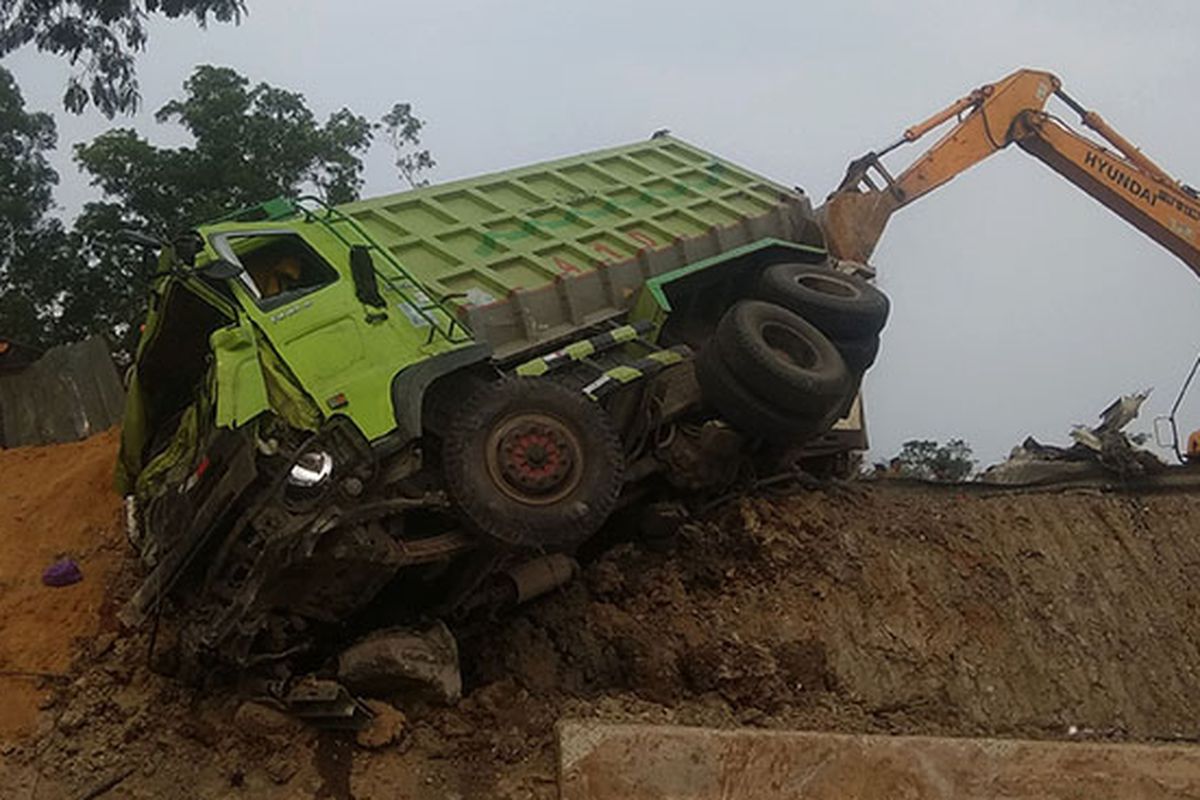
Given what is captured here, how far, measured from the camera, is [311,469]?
19.8 ft

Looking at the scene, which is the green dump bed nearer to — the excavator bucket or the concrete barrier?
the excavator bucket

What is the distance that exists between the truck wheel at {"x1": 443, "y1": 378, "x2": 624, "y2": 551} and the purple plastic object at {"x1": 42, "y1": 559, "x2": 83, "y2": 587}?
3.14 m

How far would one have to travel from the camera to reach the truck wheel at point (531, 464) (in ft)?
20.7

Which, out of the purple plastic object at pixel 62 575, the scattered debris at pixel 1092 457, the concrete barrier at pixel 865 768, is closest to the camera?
the concrete barrier at pixel 865 768

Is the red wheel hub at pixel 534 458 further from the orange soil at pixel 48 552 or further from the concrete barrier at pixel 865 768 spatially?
the orange soil at pixel 48 552

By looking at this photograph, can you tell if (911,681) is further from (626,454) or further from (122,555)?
(122,555)

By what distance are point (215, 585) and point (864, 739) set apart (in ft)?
11.1

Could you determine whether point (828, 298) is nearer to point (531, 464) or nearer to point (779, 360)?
point (779, 360)

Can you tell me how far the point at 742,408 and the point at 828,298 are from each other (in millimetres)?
1277

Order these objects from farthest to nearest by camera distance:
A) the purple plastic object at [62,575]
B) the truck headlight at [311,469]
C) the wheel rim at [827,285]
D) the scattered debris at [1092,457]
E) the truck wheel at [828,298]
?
the scattered debris at [1092,457] → the wheel rim at [827,285] → the truck wheel at [828,298] → the purple plastic object at [62,575] → the truck headlight at [311,469]

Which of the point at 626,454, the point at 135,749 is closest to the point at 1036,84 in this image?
the point at 626,454

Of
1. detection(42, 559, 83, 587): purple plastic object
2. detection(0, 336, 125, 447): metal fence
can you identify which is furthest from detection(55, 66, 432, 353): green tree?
detection(42, 559, 83, 587): purple plastic object

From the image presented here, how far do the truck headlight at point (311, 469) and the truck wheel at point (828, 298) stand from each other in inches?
143

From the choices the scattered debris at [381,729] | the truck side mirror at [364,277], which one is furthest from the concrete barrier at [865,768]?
the truck side mirror at [364,277]
